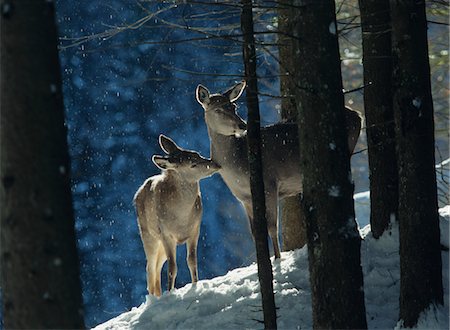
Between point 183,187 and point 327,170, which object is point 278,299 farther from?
point 183,187

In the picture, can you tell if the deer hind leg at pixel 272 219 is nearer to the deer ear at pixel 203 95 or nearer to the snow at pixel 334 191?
the deer ear at pixel 203 95

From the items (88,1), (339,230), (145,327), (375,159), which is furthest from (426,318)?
(88,1)

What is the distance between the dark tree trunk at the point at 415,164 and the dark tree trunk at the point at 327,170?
1.21 meters

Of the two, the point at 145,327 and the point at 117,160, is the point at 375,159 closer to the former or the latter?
the point at 145,327

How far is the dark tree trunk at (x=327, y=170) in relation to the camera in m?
7.65

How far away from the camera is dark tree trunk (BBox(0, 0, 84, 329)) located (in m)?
5.39

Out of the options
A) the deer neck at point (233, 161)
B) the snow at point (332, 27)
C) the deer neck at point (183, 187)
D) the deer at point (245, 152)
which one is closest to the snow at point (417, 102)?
the snow at point (332, 27)

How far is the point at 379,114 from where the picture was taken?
1074 centimetres

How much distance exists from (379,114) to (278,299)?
240 centimetres

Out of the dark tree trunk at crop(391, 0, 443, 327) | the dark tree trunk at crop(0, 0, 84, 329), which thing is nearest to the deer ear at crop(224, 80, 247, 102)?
the dark tree trunk at crop(391, 0, 443, 327)

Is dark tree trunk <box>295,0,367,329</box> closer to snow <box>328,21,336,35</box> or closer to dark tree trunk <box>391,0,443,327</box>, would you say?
snow <box>328,21,336,35</box>

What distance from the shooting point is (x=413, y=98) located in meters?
8.77

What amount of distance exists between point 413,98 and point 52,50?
166 inches

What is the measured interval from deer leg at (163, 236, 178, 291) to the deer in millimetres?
1088
